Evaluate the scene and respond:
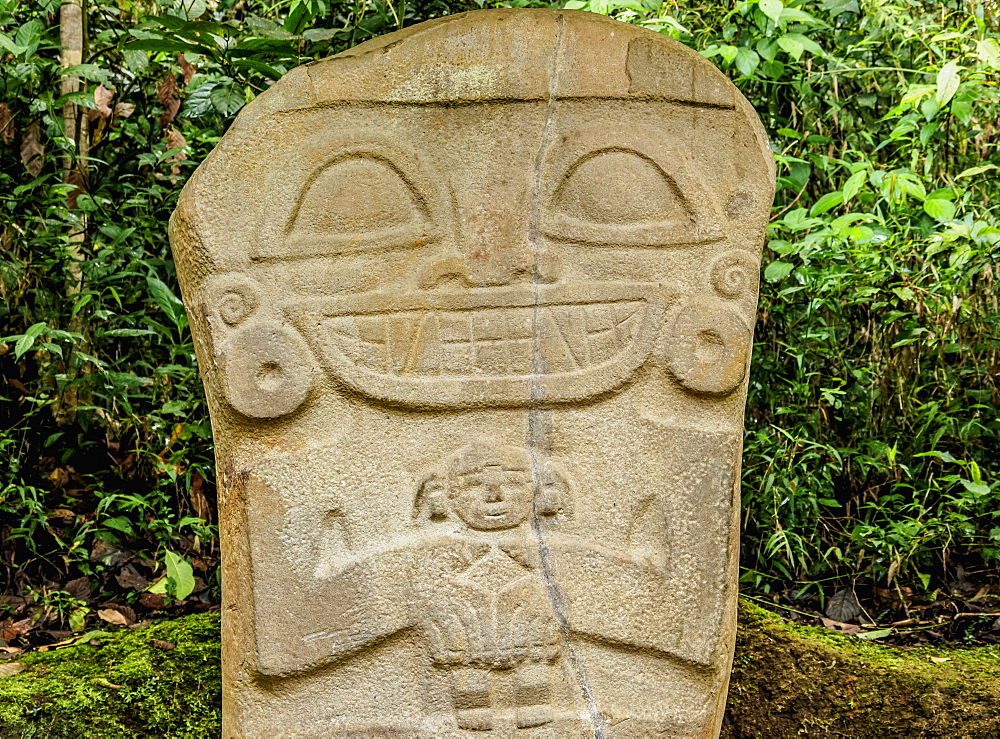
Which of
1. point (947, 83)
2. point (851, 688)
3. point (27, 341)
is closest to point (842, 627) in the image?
point (851, 688)

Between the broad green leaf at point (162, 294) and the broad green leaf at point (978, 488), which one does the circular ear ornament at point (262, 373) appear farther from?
the broad green leaf at point (978, 488)

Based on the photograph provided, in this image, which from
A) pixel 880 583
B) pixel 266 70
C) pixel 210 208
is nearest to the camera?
pixel 210 208

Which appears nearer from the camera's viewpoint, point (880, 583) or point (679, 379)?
point (679, 379)

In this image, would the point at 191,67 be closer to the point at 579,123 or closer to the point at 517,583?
the point at 579,123

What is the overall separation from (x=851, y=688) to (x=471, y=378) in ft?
4.51

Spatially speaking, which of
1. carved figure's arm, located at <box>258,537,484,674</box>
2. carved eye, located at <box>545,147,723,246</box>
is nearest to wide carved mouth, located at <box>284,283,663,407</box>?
carved eye, located at <box>545,147,723,246</box>

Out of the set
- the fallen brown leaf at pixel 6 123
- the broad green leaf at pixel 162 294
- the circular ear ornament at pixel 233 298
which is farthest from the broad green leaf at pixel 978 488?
the fallen brown leaf at pixel 6 123

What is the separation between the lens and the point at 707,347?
2.20 metres

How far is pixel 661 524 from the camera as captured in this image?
7.12ft

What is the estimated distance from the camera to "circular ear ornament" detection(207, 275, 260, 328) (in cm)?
209

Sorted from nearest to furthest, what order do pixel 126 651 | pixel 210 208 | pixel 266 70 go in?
pixel 210 208
pixel 266 70
pixel 126 651

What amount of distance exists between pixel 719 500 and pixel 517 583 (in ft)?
1.44

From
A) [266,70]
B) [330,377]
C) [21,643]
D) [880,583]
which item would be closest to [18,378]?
[21,643]

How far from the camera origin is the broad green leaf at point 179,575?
2.90 meters
